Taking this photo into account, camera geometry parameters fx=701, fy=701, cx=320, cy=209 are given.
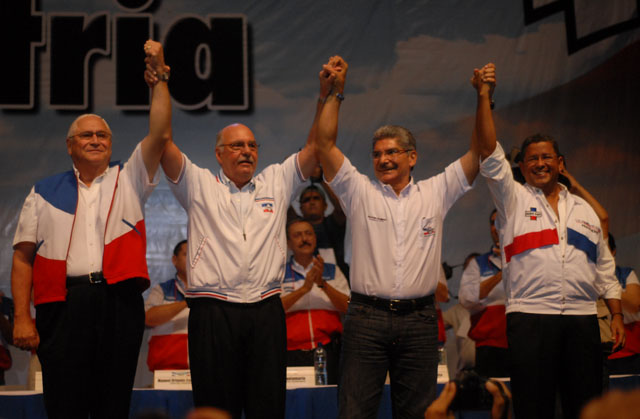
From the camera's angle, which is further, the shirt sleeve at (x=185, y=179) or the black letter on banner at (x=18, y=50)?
the black letter on banner at (x=18, y=50)

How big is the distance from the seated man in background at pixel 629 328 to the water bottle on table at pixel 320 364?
1.92 m

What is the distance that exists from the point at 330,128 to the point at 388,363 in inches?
41.3

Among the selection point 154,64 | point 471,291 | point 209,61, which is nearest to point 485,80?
point 154,64

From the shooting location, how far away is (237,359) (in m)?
2.84

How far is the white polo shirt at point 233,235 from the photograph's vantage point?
2865 millimetres

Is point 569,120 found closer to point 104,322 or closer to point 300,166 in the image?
point 300,166

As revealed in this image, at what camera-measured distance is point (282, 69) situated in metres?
5.62

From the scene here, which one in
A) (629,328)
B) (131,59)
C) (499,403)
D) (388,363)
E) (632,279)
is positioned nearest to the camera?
(499,403)

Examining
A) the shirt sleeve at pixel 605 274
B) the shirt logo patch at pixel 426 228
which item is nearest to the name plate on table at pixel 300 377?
the shirt logo patch at pixel 426 228

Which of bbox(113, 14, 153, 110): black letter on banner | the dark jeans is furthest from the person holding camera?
bbox(113, 14, 153, 110): black letter on banner

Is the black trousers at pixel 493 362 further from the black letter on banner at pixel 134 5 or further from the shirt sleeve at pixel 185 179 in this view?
the black letter on banner at pixel 134 5

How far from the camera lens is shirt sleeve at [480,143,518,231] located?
322 cm

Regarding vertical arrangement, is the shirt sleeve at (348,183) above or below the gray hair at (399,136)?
below

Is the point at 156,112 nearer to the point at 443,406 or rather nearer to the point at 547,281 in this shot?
the point at 443,406
